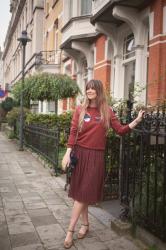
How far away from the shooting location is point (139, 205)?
457 cm

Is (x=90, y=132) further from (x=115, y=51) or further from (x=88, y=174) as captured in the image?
(x=115, y=51)

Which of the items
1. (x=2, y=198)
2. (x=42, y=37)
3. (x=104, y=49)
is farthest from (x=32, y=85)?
(x=42, y=37)

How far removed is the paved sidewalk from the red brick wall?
3.72m

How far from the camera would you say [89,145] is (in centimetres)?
434

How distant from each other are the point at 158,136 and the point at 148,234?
1.16 metres

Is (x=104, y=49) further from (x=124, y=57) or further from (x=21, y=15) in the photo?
(x=21, y=15)

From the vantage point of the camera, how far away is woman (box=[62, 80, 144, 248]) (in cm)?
432

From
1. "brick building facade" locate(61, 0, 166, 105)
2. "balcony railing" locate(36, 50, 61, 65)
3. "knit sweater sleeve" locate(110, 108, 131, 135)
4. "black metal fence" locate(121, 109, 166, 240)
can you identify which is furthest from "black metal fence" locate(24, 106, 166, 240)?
"balcony railing" locate(36, 50, 61, 65)

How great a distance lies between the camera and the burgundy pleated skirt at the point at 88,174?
14.2 feet

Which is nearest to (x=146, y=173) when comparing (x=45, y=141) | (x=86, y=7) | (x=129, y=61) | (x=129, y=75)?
(x=45, y=141)

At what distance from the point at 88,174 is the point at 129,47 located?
9473mm

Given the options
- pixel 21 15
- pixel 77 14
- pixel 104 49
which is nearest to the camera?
pixel 104 49

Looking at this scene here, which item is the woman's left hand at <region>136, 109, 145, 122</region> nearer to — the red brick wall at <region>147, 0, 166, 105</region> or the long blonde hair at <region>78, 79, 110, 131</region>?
the long blonde hair at <region>78, 79, 110, 131</region>

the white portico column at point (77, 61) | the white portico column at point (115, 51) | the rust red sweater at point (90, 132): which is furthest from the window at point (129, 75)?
the rust red sweater at point (90, 132)
